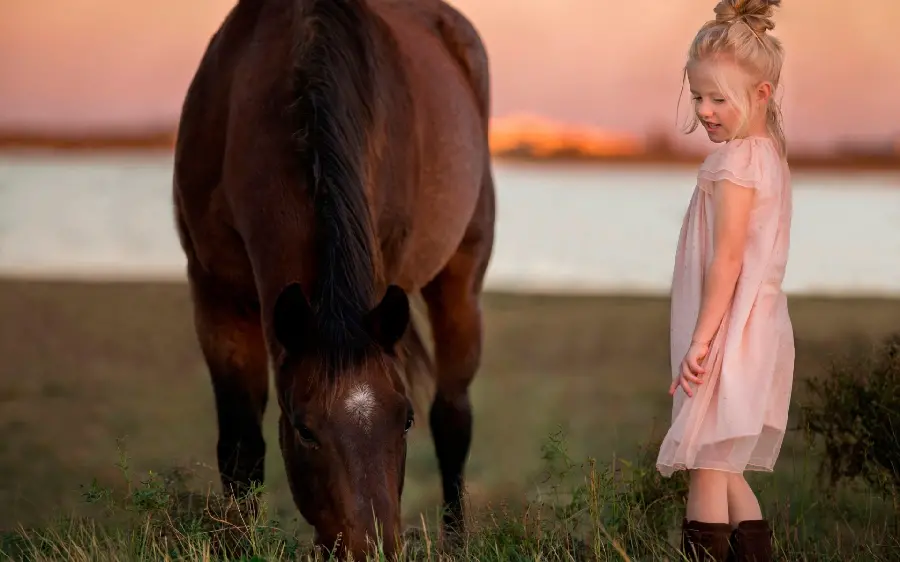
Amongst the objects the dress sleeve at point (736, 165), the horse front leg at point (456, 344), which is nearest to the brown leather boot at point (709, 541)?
the dress sleeve at point (736, 165)

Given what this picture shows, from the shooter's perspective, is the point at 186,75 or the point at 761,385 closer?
the point at 761,385

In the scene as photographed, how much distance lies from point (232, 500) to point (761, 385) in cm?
155

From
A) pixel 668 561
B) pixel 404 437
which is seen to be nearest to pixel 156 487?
pixel 404 437

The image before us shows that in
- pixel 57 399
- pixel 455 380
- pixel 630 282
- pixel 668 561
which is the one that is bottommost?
pixel 630 282

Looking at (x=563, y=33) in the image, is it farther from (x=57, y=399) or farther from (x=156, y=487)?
(x=156, y=487)

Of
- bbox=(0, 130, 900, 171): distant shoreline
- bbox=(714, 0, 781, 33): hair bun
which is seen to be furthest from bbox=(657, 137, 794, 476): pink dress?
bbox=(0, 130, 900, 171): distant shoreline

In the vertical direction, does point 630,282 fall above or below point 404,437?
below

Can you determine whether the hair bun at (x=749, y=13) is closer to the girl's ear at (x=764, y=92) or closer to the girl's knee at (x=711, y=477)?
the girl's ear at (x=764, y=92)

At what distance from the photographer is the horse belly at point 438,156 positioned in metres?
4.48

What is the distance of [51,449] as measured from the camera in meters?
6.62

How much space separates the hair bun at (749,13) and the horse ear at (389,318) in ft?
3.58

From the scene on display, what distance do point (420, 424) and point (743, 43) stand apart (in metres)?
2.17

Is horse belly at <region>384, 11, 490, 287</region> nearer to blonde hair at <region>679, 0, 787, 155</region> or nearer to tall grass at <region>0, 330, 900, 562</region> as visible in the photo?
tall grass at <region>0, 330, 900, 562</region>

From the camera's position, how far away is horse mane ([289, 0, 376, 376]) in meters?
2.82
